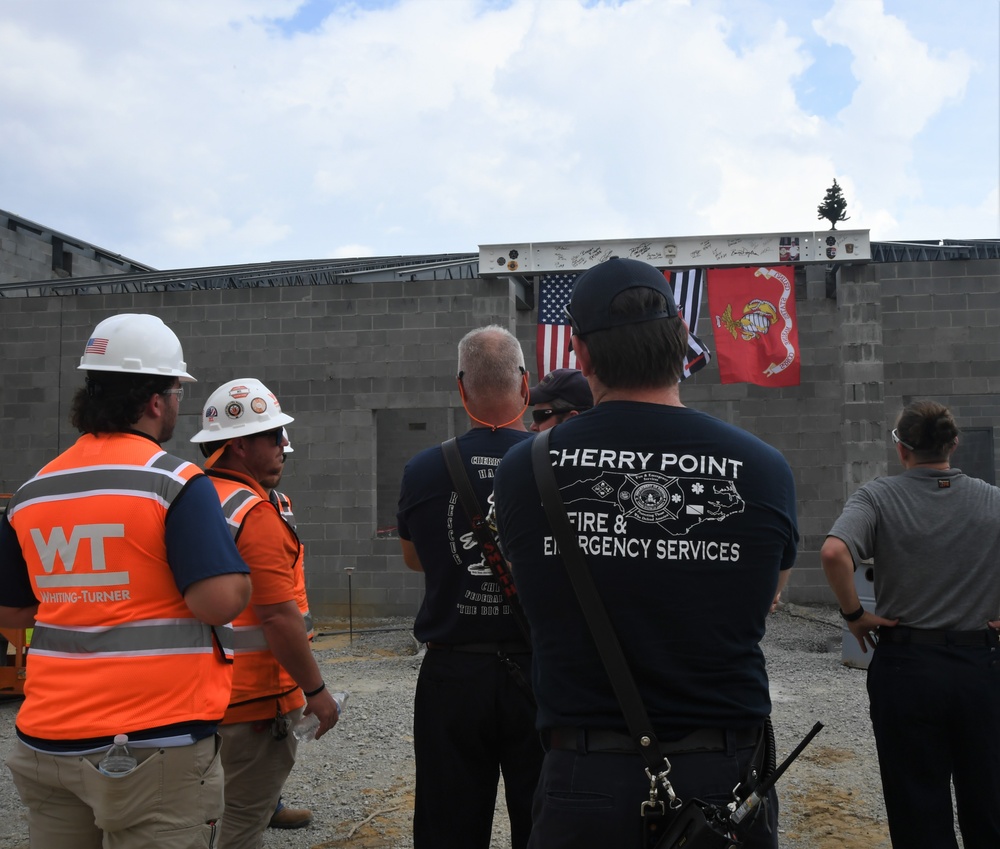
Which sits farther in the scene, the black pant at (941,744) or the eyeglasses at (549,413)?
the eyeglasses at (549,413)

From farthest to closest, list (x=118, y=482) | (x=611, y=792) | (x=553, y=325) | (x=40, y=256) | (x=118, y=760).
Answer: (x=40, y=256)
(x=553, y=325)
(x=118, y=482)
(x=118, y=760)
(x=611, y=792)

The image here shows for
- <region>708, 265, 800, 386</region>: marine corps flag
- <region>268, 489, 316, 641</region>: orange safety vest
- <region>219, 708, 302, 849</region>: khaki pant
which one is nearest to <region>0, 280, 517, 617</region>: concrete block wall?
<region>708, 265, 800, 386</region>: marine corps flag

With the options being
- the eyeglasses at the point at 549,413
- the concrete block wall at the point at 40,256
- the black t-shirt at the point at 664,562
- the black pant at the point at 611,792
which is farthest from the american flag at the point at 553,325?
the concrete block wall at the point at 40,256

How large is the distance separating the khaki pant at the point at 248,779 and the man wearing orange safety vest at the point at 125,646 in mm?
798

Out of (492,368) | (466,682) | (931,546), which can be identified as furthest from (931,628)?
(492,368)

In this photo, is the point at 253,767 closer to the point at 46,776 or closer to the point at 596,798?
the point at 46,776

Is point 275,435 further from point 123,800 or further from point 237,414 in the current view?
point 123,800

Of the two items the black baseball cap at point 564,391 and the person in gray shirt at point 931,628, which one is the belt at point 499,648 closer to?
the black baseball cap at point 564,391

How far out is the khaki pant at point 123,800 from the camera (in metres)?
2.11

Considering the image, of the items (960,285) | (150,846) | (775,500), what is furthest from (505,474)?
(960,285)

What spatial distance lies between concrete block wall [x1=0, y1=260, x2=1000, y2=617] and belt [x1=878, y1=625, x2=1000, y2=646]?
326 inches

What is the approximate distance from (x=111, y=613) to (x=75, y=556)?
0.55 feet

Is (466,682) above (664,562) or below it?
below

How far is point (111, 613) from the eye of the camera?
2.17 meters
